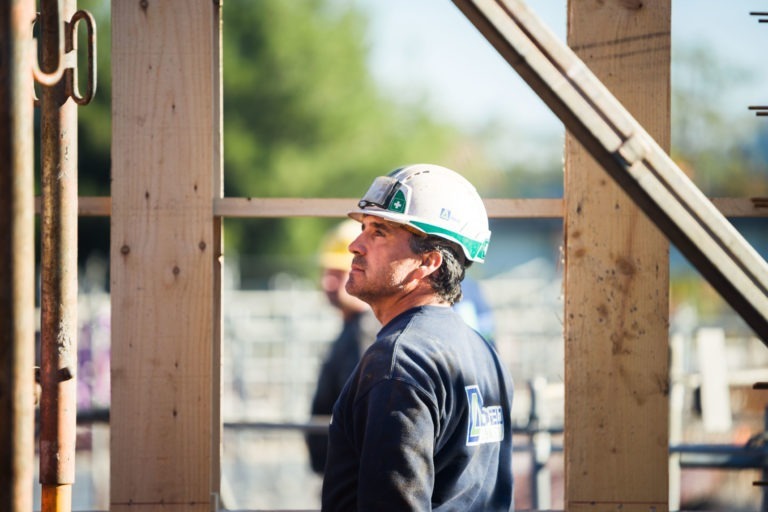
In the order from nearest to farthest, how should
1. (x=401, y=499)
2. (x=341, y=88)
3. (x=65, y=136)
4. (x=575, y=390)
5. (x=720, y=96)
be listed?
(x=401, y=499) < (x=65, y=136) < (x=575, y=390) < (x=720, y=96) < (x=341, y=88)

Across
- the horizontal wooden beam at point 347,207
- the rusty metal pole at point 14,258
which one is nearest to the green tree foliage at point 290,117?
the horizontal wooden beam at point 347,207

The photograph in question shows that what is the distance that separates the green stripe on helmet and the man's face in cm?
7

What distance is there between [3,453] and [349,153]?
40806 millimetres

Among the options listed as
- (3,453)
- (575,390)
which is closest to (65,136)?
(3,453)

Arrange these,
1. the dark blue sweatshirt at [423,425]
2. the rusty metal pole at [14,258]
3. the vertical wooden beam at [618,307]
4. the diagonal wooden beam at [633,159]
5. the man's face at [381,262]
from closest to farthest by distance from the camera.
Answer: the rusty metal pole at [14,258], the diagonal wooden beam at [633,159], the dark blue sweatshirt at [423,425], the man's face at [381,262], the vertical wooden beam at [618,307]

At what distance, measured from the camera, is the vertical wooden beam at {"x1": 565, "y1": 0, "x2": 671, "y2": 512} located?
12.8ft

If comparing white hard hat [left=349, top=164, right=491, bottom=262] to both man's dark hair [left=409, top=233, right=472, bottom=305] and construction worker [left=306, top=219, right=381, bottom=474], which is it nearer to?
man's dark hair [left=409, top=233, right=472, bottom=305]

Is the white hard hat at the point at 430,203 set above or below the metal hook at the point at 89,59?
below

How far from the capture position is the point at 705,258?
228 centimetres

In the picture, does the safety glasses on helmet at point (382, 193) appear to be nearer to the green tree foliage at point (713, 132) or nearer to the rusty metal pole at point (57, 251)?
the rusty metal pole at point (57, 251)

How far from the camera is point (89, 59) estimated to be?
9.78 ft

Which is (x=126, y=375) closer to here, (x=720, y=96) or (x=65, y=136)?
(x=65, y=136)

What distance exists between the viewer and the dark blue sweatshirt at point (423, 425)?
9.29 ft

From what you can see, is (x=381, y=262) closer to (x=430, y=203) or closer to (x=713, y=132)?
(x=430, y=203)
